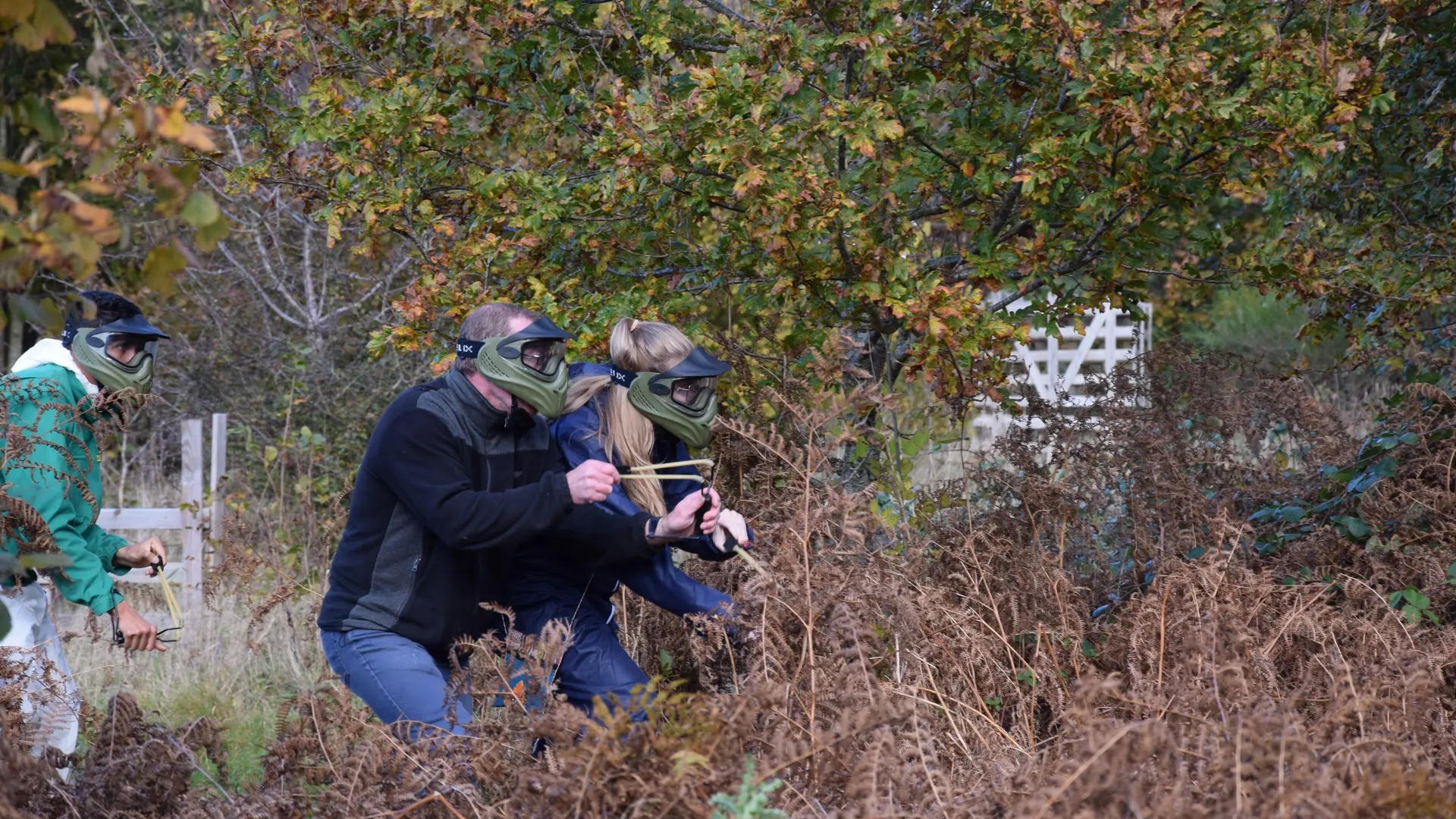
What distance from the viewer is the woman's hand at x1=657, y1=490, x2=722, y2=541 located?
424 centimetres

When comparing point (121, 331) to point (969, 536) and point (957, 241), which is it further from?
point (957, 241)

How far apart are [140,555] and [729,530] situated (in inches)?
80.8

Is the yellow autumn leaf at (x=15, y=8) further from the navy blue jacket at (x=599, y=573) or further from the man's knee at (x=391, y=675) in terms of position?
the navy blue jacket at (x=599, y=573)

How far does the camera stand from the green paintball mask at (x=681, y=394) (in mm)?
4613

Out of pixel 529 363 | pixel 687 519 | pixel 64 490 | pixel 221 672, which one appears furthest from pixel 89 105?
pixel 221 672

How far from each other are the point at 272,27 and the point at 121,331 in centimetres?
187

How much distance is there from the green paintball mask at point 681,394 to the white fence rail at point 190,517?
443 centimetres

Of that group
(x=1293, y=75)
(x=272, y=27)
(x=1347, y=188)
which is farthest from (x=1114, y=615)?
(x=272, y=27)

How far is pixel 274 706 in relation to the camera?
21.4 ft

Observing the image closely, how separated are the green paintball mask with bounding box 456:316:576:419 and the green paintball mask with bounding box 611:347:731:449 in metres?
0.34

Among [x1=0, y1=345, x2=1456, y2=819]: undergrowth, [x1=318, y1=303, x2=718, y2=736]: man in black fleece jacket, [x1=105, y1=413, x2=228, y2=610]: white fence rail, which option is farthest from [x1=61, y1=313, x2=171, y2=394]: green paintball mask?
[x1=105, y1=413, x2=228, y2=610]: white fence rail

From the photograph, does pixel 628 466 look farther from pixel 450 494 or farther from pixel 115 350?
pixel 115 350

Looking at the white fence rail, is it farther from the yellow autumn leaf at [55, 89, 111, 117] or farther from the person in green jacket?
the yellow autumn leaf at [55, 89, 111, 117]

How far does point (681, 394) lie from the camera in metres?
4.66
